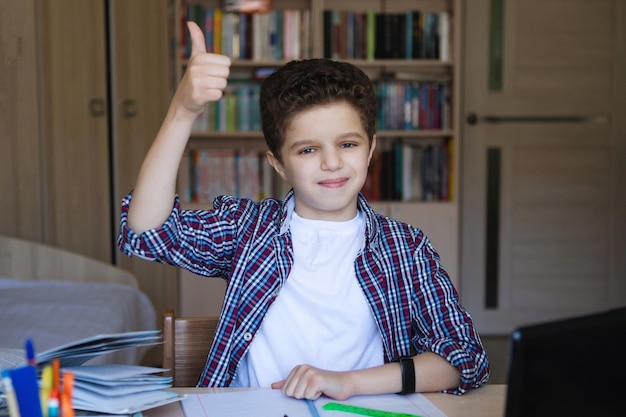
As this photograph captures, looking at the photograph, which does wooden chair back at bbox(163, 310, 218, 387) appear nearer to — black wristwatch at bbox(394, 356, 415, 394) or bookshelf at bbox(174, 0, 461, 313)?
black wristwatch at bbox(394, 356, 415, 394)

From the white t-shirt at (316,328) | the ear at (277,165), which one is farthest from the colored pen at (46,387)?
the ear at (277,165)

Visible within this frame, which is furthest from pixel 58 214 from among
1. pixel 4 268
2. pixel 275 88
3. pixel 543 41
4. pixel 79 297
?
pixel 543 41

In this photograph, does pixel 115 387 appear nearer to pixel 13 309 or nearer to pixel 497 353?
pixel 13 309

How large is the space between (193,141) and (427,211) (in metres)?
1.20

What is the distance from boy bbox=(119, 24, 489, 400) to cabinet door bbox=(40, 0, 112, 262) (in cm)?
178

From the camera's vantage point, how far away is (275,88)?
4.27 feet

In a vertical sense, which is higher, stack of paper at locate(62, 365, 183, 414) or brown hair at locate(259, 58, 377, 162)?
brown hair at locate(259, 58, 377, 162)

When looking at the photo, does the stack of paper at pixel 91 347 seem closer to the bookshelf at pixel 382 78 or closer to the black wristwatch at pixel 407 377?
the black wristwatch at pixel 407 377

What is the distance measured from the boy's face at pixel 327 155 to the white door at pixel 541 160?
292cm

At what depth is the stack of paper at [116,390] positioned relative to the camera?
85cm

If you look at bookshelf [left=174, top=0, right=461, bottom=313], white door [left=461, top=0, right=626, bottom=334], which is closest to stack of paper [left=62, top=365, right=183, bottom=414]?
bookshelf [left=174, top=0, right=461, bottom=313]

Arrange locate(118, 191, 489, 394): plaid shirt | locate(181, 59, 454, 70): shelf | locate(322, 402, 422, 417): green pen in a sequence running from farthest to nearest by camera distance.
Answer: locate(181, 59, 454, 70): shelf < locate(118, 191, 489, 394): plaid shirt < locate(322, 402, 422, 417): green pen

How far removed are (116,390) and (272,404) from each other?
200 mm

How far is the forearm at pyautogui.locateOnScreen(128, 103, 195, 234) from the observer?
1.07m
